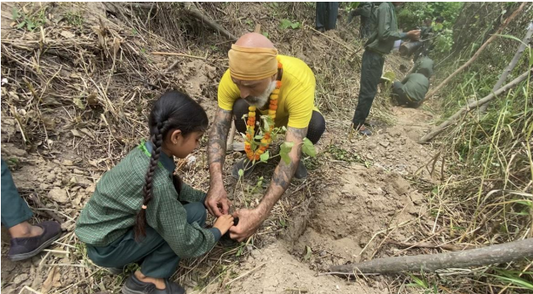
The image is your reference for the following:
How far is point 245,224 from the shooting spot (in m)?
1.77

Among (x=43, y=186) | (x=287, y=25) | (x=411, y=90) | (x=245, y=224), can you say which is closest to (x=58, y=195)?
(x=43, y=186)

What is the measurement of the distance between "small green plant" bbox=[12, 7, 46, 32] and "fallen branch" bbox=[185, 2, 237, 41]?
166 cm

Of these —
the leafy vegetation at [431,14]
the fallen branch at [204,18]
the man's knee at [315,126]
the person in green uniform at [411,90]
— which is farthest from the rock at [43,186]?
the leafy vegetation at [431,14]

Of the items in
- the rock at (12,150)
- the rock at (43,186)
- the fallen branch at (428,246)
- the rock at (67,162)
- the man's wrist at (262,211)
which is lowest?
the fallen branch at (428,246)

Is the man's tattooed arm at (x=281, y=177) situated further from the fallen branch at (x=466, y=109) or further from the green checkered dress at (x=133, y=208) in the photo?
the fallen branch at (x=466, y=109)

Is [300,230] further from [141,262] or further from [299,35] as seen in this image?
[299,35]

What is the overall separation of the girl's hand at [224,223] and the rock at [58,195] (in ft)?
3.82

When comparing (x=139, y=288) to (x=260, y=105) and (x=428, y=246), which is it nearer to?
(x=260, y=105)

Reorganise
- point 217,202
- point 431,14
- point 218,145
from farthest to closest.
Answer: point 431,14
point 218,145
point 217,202

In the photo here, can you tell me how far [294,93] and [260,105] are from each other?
255mm

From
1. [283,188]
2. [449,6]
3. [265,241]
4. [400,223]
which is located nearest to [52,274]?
[265,241]

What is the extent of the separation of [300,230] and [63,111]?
2.16 meters

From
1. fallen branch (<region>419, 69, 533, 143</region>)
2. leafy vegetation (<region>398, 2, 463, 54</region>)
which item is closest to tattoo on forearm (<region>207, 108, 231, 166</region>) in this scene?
fallen branch (<region>419, 69, 533, 143</region>)

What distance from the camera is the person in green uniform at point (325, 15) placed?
5.52 m
